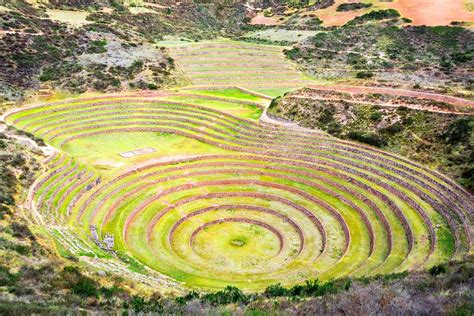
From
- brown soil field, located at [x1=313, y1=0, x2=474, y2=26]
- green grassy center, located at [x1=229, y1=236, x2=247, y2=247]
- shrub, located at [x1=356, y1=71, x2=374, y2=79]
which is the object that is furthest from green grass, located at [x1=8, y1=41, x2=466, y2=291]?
brown soil field, located at [x1=313, y1=0, x2=474, y2=26]

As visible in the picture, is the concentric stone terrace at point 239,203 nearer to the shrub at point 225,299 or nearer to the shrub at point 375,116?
the shrub at point 375,116

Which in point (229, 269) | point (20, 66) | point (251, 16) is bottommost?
point (229, 269)

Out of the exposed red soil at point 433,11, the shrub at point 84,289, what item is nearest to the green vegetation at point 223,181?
the shrub at point 84,289

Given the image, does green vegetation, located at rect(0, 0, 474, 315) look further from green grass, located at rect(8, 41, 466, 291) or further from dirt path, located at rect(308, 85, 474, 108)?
dirt path, located at rect(308, 85, 474, 108)

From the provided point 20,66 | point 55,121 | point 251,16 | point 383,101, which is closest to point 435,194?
point 383,101

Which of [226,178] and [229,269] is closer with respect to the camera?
[229,269]

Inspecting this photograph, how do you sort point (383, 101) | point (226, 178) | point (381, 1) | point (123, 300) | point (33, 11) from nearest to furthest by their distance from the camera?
point (123, 300), point (226, 178), point (383, 101), point (33, 11), point (381, 1)

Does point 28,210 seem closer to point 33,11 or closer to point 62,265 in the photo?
point 62,265

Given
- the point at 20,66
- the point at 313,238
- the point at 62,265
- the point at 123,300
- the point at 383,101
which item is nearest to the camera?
the point at 123,300

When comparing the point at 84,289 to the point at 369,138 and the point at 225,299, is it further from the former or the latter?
the point at 369,138
